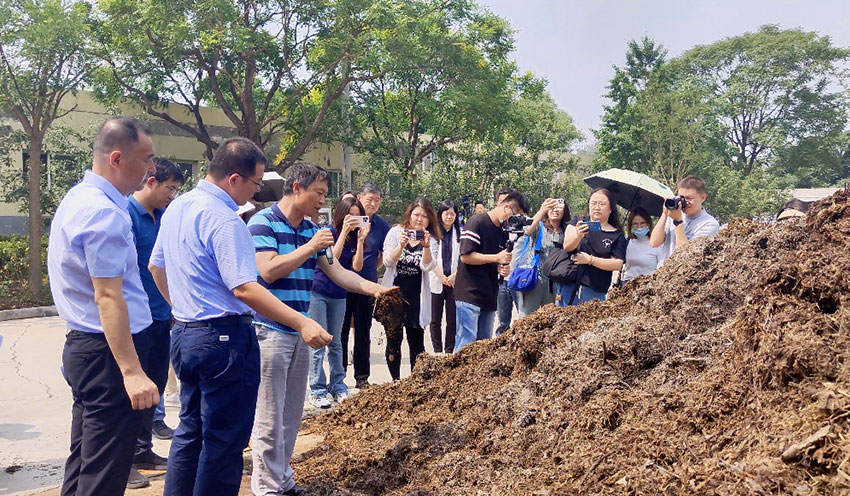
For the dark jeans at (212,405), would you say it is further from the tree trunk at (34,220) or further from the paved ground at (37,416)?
the tree trunk at (34,220)

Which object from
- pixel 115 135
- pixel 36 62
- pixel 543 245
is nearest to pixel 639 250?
pixel 543 245

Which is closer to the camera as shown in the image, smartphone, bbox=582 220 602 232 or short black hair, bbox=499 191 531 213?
smartphone, bbox=582 220 602 232

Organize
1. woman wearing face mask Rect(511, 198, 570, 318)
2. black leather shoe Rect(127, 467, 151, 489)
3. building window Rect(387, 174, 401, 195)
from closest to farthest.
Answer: black leather shoe Rect(127, 467, 151, 489)
woman wearing face mask Rect(511, 198, 570, 318)
building window Rect(387, 174, 401, 195)

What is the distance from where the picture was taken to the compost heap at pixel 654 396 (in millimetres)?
2895

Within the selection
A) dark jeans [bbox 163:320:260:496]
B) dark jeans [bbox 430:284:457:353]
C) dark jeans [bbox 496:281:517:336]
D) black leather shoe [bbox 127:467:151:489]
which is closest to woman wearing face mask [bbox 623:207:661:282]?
dark jeans [bbox 496:281:517:336]

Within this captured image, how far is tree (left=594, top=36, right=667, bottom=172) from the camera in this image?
3490 cm

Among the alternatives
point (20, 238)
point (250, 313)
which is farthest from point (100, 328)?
point (20, 238)

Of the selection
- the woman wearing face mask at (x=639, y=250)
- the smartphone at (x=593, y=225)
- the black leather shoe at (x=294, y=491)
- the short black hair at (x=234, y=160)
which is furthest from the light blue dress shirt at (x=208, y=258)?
the woman wearing face mask at (x=639, y=250)

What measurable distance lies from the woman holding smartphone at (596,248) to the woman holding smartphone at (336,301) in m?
2.02

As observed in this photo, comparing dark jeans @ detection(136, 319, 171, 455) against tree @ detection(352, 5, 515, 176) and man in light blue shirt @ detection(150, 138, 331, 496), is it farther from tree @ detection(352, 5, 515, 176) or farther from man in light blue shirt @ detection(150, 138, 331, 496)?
tree @ detection(352, 5, 515, 176)

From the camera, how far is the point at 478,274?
259 inches

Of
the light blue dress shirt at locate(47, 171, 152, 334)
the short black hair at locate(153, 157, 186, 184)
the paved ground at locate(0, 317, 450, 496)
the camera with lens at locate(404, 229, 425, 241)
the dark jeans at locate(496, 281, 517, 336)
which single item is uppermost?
the short black hair at locate(153, 157, 186, 184)

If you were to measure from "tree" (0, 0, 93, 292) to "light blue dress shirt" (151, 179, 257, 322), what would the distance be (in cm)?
1175

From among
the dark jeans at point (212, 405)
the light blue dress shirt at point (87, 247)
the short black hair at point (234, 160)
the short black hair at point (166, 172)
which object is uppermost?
the short black hair at point (234, 160)
